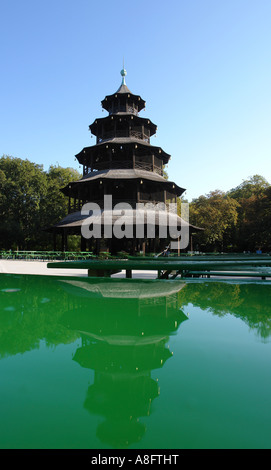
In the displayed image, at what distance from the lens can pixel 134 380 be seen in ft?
6.98

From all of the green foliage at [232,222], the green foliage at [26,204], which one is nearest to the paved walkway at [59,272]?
the green foliage at [232,222]

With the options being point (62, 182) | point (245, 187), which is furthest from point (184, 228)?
point (245, 187)

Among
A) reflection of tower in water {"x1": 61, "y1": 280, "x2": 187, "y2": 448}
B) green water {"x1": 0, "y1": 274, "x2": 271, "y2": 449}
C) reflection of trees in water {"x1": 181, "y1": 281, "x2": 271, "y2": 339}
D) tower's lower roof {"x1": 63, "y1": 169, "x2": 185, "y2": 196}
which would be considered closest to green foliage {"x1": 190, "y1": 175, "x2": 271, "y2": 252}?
tower's lower roof {"x1": 63, "y1": 169, "x2": 185, "y2": 196}

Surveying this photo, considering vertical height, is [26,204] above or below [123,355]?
above

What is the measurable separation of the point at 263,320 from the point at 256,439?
3126mm

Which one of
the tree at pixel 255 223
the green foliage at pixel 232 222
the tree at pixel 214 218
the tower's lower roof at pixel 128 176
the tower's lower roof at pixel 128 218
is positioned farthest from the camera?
the tree at pixel 214 218

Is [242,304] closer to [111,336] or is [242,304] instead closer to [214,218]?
[111,336]

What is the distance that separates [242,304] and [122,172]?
18.8 m

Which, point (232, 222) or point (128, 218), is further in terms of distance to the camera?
point (232, 222)

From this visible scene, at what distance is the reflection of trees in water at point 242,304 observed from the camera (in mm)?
4070

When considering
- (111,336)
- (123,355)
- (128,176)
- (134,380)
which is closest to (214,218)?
(128,176)

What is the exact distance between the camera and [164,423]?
1.58m

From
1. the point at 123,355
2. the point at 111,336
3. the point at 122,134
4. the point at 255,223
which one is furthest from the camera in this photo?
the point at 255,223

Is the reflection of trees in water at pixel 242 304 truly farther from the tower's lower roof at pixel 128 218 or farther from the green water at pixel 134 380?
the tower's lower roof at pixel 128 218
